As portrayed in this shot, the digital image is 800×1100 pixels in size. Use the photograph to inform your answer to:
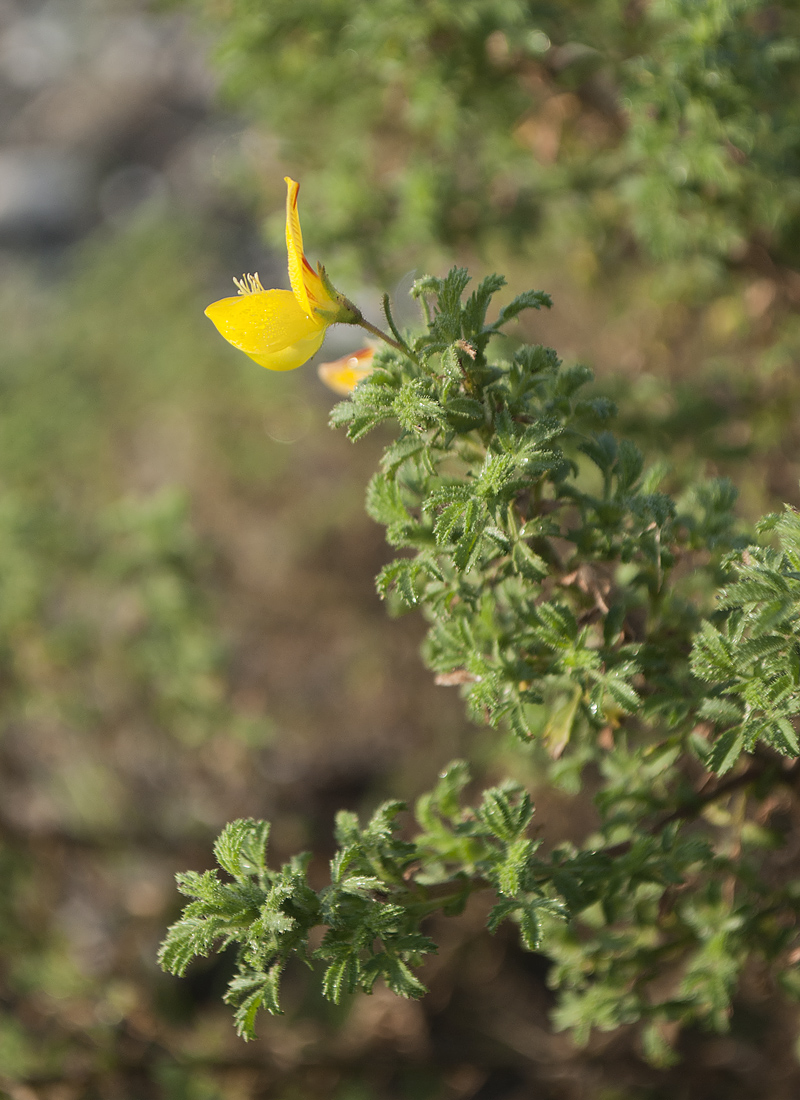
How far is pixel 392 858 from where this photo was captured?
111 centimetres

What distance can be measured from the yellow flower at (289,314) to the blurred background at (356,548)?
3.69 feet

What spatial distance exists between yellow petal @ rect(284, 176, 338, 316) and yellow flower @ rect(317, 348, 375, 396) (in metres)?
0.11

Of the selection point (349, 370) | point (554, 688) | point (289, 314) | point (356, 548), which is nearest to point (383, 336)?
point (289, 314)

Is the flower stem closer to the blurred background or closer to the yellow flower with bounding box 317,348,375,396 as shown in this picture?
the yellow flower with bounding box 317,348,375,396

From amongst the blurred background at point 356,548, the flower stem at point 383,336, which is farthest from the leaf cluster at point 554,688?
the blurred background at point 356,548

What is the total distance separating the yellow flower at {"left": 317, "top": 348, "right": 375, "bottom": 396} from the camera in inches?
47.4

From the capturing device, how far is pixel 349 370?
1.25 m

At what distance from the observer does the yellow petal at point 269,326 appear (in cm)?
104

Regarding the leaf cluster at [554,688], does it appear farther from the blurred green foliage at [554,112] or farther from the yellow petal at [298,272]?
the blurred green foliage at [554,112]

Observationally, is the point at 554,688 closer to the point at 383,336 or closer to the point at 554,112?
the point at 383,336

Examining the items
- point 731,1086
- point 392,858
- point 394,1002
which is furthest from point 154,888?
point 392,858

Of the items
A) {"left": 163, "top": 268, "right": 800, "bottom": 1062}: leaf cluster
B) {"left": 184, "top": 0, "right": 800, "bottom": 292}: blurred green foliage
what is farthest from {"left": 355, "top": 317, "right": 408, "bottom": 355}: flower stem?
{"left": 184, "top": 0, "right": 800, "bottom": 292}: blurred green foliage

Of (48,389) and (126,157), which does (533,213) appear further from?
(126,157)

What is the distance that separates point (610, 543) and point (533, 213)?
1.71 m
